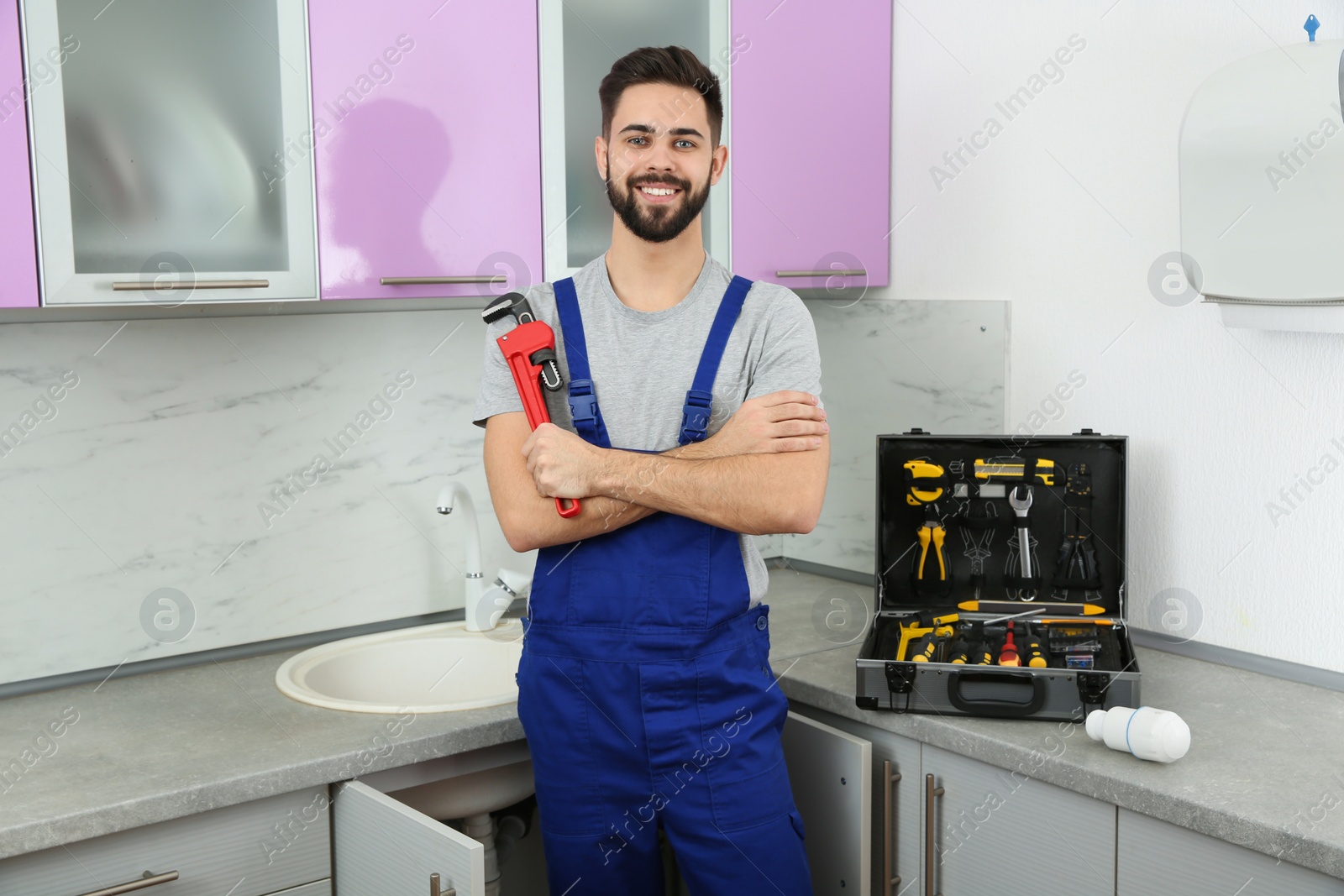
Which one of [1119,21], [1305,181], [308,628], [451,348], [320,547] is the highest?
[1119,21]

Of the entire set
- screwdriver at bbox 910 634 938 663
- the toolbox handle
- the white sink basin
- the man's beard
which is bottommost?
the white sink basin

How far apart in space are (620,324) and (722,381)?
0.16m

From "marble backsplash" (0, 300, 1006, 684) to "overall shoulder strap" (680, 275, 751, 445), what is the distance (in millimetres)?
766

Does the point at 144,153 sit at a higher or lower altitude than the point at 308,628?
higher

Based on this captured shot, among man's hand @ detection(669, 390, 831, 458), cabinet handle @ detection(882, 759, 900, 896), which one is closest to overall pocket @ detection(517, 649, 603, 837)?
man's hand @ detection(669, 390, 831, 458)

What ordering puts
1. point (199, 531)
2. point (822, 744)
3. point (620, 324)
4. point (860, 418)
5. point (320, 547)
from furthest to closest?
point (860, 418)
point (320, 547)
point (199, 531)
point (822, 744)
point (620, 324)

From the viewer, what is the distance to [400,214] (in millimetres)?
1740

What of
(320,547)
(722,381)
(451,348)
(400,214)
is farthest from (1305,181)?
(320,547)

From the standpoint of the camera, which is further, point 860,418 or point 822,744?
point 860,418

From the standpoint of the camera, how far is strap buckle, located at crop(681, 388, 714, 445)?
1.52 metres

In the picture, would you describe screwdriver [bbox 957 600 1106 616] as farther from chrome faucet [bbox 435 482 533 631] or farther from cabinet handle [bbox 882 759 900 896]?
chrome faucet [bbox 435 482 533 631]

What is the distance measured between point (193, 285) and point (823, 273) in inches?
44.8

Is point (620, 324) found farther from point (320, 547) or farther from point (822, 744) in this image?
point (320, 547)

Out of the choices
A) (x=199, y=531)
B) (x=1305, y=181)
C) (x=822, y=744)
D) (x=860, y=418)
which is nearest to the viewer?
(x=1305, y=181)
